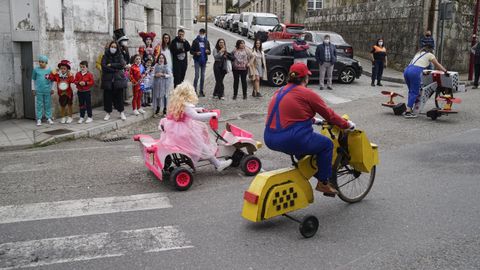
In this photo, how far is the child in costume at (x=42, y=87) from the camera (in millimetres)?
10867

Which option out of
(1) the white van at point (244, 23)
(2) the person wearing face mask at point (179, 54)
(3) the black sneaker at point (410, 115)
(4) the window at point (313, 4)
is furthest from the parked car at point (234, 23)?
(3) the black sneaker at point (410, 115)

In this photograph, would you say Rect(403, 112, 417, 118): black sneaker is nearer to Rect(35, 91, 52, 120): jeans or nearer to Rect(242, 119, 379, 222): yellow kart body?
Rect(242, 119, 379, 222): yellow kart body

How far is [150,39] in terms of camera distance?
13.7 m

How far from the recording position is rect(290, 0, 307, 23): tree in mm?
41481

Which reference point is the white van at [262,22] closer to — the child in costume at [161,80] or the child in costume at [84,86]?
the child in costume at [161,80]

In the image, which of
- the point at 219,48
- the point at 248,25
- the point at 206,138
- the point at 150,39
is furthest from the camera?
the point at 248,25

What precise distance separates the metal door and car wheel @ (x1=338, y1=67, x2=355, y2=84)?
1123 cm

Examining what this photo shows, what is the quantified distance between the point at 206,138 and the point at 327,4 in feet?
118

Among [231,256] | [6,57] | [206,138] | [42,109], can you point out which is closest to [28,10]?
[6,57]

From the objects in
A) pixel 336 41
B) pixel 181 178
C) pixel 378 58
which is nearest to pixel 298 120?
pixel 181 178

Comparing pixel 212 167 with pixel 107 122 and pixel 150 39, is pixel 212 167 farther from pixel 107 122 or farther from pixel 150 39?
pixel 150 39

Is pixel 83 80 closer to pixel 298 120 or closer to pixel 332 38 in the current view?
pixel 298 120

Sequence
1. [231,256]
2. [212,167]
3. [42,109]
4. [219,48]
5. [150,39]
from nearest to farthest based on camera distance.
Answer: [231,256], [212,167], [42,109], [150,39], [219,48]

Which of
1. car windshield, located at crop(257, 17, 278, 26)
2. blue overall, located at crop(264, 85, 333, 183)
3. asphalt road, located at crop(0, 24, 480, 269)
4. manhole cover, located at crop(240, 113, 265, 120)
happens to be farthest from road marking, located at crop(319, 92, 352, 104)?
car windshield, located at crop(257, 17, 278, 26)
